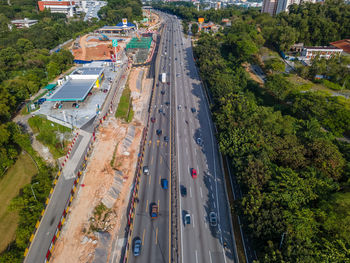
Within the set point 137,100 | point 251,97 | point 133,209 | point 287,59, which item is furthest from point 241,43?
point 133,209

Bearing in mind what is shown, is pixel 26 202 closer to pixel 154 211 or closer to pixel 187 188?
pixel 154 211

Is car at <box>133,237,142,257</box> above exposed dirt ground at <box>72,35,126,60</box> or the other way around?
the other way around

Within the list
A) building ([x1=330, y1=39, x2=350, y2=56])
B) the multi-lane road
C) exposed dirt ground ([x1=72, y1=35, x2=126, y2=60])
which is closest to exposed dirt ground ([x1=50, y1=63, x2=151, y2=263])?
the multi-lane road

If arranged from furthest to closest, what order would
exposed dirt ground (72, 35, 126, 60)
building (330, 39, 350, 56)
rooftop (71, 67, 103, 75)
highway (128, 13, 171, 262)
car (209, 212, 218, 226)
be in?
1. exposed dirt ground (72, 35, 126, 60)
2. building (330, 39, 350, 56)
3. rooftop (71, 67, 103, 75)
4. car (209, 212, 218, 226)
5. highway (128, 13, 171, 262)

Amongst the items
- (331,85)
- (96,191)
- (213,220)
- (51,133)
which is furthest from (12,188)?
(331,85)

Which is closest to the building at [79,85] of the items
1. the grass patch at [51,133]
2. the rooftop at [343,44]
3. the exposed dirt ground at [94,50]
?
the grass patch at [51,133]

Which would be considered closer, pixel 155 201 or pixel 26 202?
pixel 26 202

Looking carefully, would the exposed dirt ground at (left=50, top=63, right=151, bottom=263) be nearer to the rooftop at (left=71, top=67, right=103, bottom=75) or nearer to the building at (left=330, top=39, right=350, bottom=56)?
the rooftop at (left=71, top=67, right=103, bottom=75)
